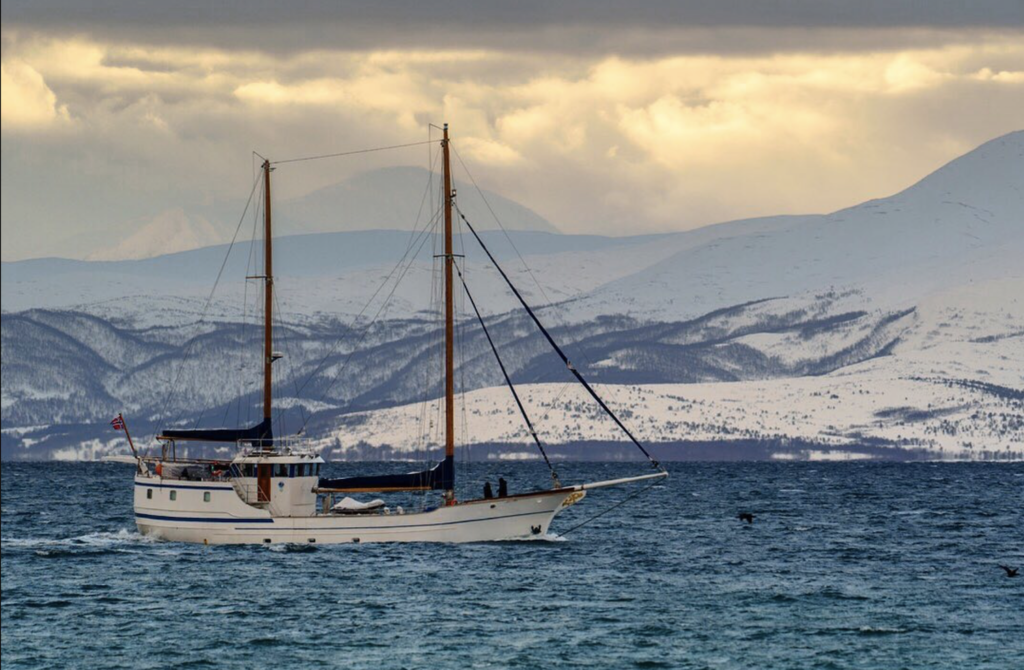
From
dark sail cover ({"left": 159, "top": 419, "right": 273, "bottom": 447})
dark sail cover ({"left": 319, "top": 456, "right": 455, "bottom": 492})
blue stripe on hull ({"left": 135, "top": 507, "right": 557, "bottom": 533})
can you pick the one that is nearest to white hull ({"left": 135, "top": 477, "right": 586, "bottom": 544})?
blue stripe on hull ({"left": 135, "top": 507, "right": 557, "bottom": 533})

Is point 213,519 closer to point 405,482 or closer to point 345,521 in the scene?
point 345,521

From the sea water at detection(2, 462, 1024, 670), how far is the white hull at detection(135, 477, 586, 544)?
3.69 ft

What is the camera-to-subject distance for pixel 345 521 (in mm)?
94625

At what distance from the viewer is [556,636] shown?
6769cm

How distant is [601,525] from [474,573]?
142 feet

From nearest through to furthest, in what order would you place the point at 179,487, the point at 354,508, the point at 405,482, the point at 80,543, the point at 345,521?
the point at 345,521 < the point at 405,482 < the point at 354,508 < the point at 179,487 < the point at 80,543

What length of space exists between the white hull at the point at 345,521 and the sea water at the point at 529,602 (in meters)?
1.13

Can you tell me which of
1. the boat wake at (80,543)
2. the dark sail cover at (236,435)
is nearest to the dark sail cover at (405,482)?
the dark sail cover at (236,435)

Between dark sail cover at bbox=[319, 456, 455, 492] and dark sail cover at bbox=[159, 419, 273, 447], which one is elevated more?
dark sail cover at bbox=[159, 419, 273, 447]

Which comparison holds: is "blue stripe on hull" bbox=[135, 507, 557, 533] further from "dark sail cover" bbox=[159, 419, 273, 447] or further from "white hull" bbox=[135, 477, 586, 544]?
"dark sail cover" bbox=[159, 419, 273, 447]

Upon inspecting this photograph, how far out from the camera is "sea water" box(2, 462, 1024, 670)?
63781 millimetres

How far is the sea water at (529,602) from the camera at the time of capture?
6378cm

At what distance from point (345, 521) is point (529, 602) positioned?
20018 millimetres

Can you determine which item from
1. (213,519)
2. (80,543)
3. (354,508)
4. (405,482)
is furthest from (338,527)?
(80,543)
